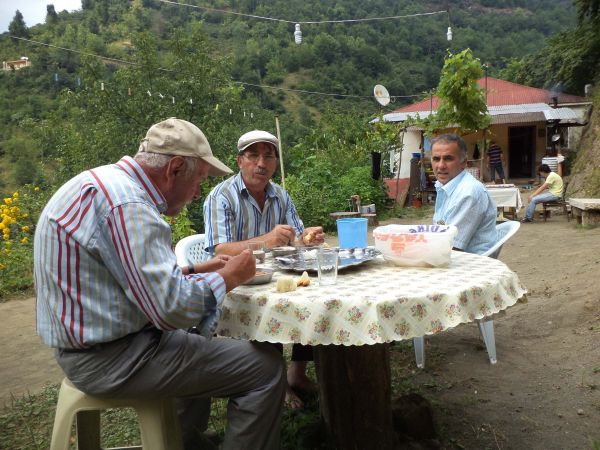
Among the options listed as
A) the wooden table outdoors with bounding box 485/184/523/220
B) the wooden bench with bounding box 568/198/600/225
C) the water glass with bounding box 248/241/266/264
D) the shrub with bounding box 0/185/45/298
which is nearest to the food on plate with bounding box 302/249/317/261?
the water glass with bounding box 248/241/266/264

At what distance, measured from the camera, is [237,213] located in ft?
9.55

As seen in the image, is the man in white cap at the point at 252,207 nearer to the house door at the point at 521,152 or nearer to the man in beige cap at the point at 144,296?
the man in beige cap at the point at 144,296

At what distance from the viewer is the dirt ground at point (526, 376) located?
2.54 m

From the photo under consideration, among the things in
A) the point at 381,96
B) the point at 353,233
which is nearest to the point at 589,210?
the point at 353,233

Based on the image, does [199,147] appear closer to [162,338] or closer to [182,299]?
[182,299]

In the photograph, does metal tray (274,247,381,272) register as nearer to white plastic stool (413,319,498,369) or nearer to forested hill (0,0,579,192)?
white plastic stool (413,319,498,369)

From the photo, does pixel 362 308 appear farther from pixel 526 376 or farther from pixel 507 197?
pixel 507 197

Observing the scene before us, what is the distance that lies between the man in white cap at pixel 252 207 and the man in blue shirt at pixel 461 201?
744mm

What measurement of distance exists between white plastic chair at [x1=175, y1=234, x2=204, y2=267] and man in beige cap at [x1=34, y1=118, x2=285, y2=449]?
1070mm

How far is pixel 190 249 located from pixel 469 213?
1.51 m

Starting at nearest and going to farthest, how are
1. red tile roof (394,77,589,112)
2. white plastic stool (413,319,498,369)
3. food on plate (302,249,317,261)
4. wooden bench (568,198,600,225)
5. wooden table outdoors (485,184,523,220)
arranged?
food on plate (302,249,317,261) → white plastic stool (413,319,498,369) → wooden bench (568,198,600,225) → wooden table outdoors (485,184,523,220) → red tile roof (394,77,589,112)

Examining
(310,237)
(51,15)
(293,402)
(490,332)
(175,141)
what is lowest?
(293,402)

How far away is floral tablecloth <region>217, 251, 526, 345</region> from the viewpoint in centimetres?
162

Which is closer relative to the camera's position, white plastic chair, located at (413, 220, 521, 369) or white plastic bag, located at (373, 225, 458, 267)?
white plastic bag, located at (373, 225, 458, 267)
